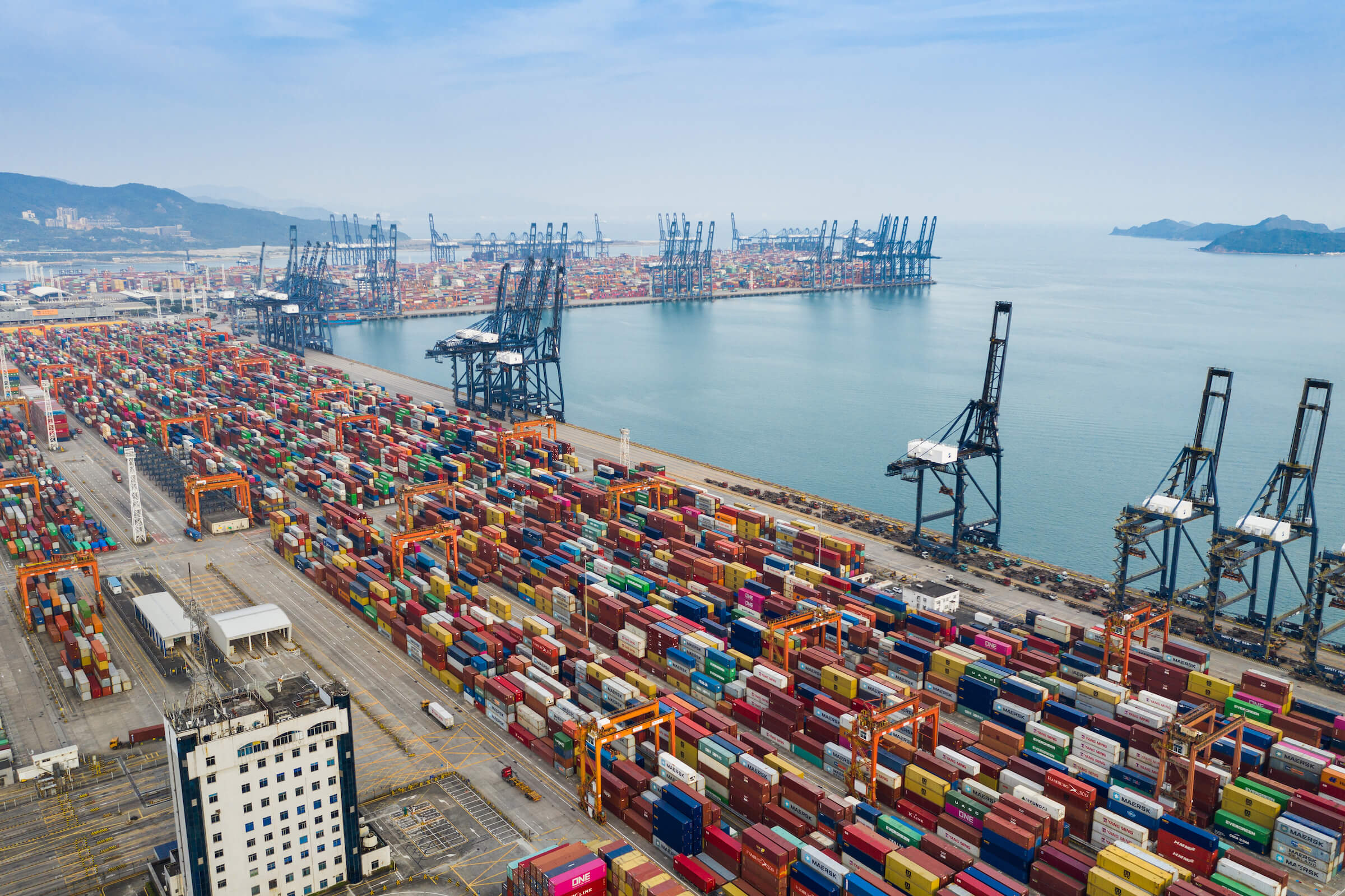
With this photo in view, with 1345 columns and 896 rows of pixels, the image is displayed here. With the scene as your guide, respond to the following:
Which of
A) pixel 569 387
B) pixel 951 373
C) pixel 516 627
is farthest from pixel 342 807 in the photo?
pixel 951 373

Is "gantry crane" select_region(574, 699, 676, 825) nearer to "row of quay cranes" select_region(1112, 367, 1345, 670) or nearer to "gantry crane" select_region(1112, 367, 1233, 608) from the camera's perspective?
"gantry crane" select_region(1112, 367, 1233, 608)

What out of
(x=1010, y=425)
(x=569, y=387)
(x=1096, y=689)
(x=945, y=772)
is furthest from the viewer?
(x=569, y=387)

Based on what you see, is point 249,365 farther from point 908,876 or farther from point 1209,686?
point 1209,686

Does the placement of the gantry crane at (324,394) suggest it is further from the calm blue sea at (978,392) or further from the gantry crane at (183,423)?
the calm blue sea at (978,392)

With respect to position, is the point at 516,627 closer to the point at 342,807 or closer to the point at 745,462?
the point at 342,807

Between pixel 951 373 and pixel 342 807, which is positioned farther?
pixel 951 373

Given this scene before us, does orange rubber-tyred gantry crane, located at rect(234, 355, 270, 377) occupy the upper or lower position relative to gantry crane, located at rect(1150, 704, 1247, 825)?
upper

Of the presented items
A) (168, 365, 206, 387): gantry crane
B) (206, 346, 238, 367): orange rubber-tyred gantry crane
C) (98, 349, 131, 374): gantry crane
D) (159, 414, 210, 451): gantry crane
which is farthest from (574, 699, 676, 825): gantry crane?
(98, 349, 131, 374): gantry crane

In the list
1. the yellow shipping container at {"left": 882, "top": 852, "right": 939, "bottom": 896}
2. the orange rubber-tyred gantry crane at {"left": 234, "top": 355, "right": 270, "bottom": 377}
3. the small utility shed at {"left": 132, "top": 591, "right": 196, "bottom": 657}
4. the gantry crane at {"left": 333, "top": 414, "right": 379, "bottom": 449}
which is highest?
the orange rubber-tyred gantry crane at {"left": 234, "top": 355, "right": 270, "bottom": 377}
